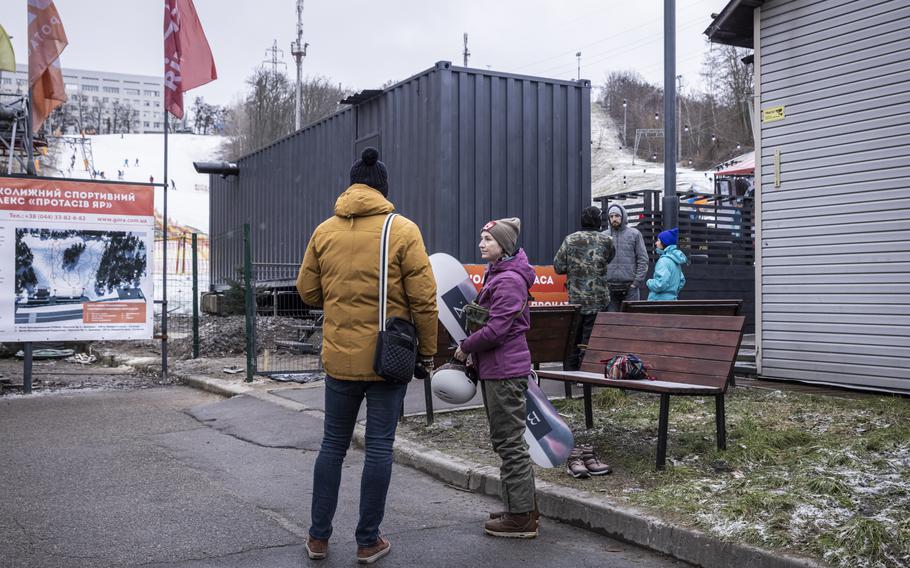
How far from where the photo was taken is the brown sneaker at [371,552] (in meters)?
4.03

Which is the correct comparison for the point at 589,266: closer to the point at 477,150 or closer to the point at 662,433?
the point at 662,433

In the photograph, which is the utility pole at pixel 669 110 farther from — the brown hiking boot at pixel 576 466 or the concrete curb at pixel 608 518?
the brown hiking boot at pixel 576 466

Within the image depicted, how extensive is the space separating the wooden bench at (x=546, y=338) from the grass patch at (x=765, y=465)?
1.64ft

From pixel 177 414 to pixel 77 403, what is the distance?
148 centimetres

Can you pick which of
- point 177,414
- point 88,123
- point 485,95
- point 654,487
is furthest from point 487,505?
point 88,123

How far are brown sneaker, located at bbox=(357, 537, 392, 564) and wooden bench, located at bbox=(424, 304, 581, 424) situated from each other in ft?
10.1

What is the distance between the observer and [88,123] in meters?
113

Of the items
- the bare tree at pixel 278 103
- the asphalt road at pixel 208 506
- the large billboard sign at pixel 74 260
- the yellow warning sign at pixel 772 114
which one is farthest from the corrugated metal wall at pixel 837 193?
the bare tree at pixel 278 103

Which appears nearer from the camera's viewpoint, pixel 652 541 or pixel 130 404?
pixel 652 541

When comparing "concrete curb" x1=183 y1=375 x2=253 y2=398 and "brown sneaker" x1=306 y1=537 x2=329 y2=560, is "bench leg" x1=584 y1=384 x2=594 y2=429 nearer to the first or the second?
"brown sneaker" x1=306 y1=537 x2=329 y2=560

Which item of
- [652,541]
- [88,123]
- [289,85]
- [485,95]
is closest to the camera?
[652,541]

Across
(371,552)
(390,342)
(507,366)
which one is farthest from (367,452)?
(507,366)

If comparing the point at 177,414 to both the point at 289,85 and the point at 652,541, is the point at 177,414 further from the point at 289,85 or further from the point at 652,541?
the point at 289,85

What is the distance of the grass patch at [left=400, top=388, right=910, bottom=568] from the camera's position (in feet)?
13.0
